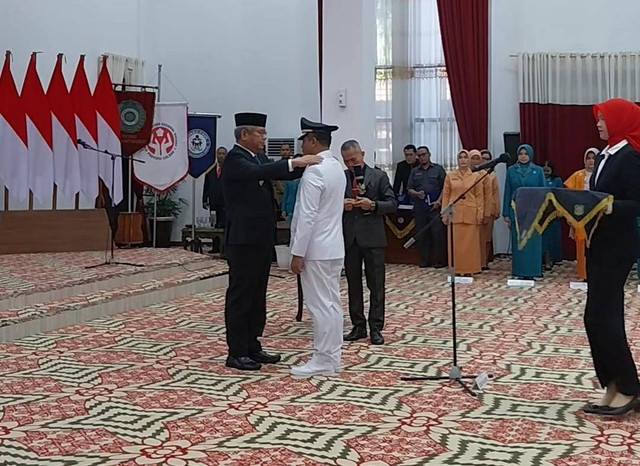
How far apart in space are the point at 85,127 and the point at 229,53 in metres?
3.60

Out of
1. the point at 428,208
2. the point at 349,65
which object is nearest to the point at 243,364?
the point at 349,65

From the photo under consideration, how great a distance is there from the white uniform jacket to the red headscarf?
1542 mm

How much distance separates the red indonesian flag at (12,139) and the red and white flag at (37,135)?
0.08m

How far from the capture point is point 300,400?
14.4ft

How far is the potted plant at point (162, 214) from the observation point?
41.3 feet

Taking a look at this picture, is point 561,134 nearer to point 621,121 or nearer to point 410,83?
point 410,83

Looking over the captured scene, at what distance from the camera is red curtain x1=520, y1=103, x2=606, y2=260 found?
11.6 m

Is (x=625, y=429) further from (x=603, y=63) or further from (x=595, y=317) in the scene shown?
(x=603, y=63)

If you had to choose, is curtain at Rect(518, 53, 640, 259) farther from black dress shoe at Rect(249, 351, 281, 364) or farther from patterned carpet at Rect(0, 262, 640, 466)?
black dress shoe at Rect(249, 351, 281, 364)

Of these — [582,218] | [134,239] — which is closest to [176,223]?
[134,239]

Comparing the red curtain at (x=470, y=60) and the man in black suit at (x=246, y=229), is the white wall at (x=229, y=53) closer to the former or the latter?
the red curtain at (x=470, y=60)

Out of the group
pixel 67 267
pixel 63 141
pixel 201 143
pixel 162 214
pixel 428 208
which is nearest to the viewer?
pixel 67 267

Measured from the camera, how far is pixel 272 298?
319 inches

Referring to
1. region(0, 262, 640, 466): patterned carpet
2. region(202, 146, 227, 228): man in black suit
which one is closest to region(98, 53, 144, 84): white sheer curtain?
region(202, 146, 227, 228): man in black suit
